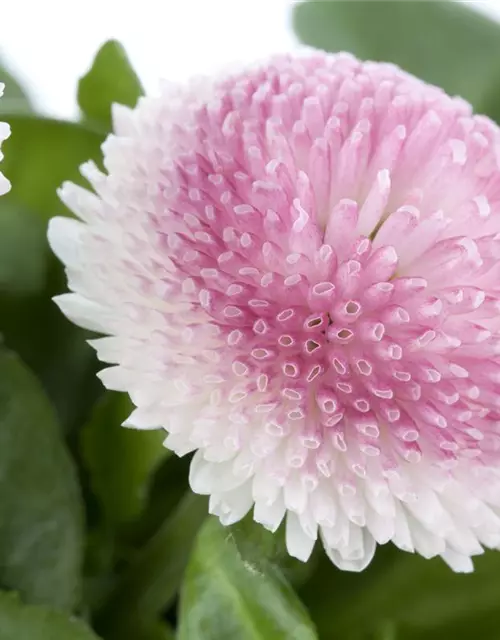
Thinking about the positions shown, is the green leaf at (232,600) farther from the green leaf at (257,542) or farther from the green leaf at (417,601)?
the green leaf at (417,601)

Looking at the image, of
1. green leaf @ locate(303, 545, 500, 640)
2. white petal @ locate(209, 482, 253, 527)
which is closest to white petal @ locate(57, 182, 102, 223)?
white petal @ locate(209, 482, 253, 527)

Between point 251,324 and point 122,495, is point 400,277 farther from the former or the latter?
point 122,495

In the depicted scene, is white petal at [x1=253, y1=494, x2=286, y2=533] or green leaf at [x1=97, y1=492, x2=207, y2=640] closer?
white petal at [x1=253, y1=494, x2=286, y2=533]

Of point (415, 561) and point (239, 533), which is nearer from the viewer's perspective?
point (239, 533)

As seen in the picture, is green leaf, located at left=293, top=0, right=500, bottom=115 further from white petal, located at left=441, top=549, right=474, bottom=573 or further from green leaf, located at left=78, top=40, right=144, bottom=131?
white petal, located at left=441, top=549, right=474, bottom=573

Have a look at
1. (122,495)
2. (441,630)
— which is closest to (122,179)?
(122,495)

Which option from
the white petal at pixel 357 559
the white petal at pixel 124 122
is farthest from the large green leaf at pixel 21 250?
the white petal at pixel 357 559
